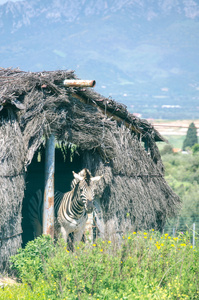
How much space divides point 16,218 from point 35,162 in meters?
4.48

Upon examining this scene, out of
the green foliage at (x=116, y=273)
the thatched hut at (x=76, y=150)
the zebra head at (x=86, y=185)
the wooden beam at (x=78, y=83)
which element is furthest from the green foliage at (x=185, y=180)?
the green foliage at (x=116, y=273)

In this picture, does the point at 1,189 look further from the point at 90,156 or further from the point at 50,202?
the point at 90,156

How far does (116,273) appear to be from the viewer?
25.2ft

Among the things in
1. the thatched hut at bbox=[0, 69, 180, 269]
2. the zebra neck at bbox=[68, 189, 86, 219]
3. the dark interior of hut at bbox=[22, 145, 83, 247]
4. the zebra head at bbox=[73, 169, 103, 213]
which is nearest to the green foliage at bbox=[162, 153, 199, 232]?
the thatched hut at bbox=[0, 69, 180, 269]

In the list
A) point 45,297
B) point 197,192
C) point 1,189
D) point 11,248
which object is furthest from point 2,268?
point 197,192

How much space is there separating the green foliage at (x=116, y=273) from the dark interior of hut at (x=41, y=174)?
15.2 feet

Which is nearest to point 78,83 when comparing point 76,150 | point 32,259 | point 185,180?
point 76,150

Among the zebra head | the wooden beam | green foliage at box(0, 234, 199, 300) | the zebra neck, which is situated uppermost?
the wooden beam

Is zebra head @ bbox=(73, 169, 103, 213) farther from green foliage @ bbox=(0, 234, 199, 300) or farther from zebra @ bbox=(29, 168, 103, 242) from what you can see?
green foliage @ bbox=(0, 234, 199, 300)

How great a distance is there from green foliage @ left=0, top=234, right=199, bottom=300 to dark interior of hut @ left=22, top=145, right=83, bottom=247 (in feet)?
15.2

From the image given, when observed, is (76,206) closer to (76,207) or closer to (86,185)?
(76,207)

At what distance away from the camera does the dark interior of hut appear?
1367 cm

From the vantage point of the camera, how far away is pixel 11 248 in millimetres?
9547

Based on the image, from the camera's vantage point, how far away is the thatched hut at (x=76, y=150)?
9.50 m
